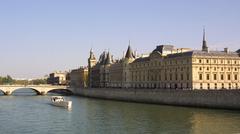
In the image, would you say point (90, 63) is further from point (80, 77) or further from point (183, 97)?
point (183, 97)

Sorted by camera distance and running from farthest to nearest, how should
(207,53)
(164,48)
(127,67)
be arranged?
Answer: (127,67), (164,48), (207,53)

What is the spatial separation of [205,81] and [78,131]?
45.9 metres

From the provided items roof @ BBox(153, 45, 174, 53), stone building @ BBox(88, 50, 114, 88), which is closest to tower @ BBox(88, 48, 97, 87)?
stone building @ BBox(88, 50, 114, 88)

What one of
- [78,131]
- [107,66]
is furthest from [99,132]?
[107,66]

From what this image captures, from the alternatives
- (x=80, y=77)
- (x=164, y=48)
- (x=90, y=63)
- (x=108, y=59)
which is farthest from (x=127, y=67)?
(x=80, y=77)

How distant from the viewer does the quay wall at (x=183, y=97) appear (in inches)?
2270

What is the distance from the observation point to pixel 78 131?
3859cm

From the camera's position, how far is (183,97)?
67.9 metres


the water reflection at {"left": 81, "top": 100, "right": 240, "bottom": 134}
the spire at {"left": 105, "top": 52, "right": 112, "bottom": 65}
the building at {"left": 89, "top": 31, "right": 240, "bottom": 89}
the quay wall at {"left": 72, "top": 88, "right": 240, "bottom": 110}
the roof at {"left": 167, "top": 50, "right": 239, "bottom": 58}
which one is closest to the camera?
the water reflection at {"left": 81, "top": 100, "right": 240, "bottom": 134}

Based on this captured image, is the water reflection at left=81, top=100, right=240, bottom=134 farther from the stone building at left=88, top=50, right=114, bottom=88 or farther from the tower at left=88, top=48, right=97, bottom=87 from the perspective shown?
the tower at left=88, top=48, right=97, bottom=87

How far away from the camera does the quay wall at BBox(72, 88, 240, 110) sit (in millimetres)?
57656

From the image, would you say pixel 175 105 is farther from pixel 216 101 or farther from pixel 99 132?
pixel 99 132

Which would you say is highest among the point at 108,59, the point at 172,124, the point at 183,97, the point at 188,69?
the point at 108,59

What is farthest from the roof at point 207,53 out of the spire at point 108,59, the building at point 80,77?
the building at point 80,77
